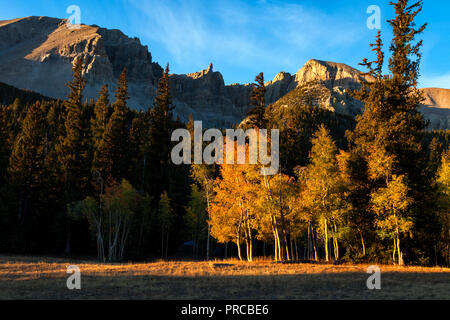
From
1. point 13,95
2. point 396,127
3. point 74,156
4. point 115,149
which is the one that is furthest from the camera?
point 13,95

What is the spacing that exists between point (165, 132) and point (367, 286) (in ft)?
144

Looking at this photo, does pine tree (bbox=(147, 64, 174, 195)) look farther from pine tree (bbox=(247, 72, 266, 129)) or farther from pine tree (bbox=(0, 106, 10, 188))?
pine tree (bbox=(247, 72, 266, 129))

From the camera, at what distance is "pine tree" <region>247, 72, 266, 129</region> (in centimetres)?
3012

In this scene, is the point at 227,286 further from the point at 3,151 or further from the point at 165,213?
the point at 3,151

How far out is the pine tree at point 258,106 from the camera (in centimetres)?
3012

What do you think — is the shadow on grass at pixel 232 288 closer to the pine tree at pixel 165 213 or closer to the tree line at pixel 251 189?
the tree line at pixel 251 189

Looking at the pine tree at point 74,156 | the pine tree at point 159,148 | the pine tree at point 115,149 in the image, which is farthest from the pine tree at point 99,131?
the pine tree at point 159,148

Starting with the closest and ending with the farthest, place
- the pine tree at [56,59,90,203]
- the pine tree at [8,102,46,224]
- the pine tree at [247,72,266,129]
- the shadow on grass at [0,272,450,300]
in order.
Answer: the shadow on grass at [0,272,450,300] < the pine tree at [247,72,266,129] < the pine tree at [8,102,46,224] < the pine tree at [56,59,90,203]

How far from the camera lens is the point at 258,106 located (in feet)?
100

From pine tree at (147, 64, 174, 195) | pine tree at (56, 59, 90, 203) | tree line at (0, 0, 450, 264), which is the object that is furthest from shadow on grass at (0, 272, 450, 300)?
pine tree at (147, 64, 174, 195)

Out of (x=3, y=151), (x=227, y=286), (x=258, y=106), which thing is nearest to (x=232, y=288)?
(x=227, y=286)
